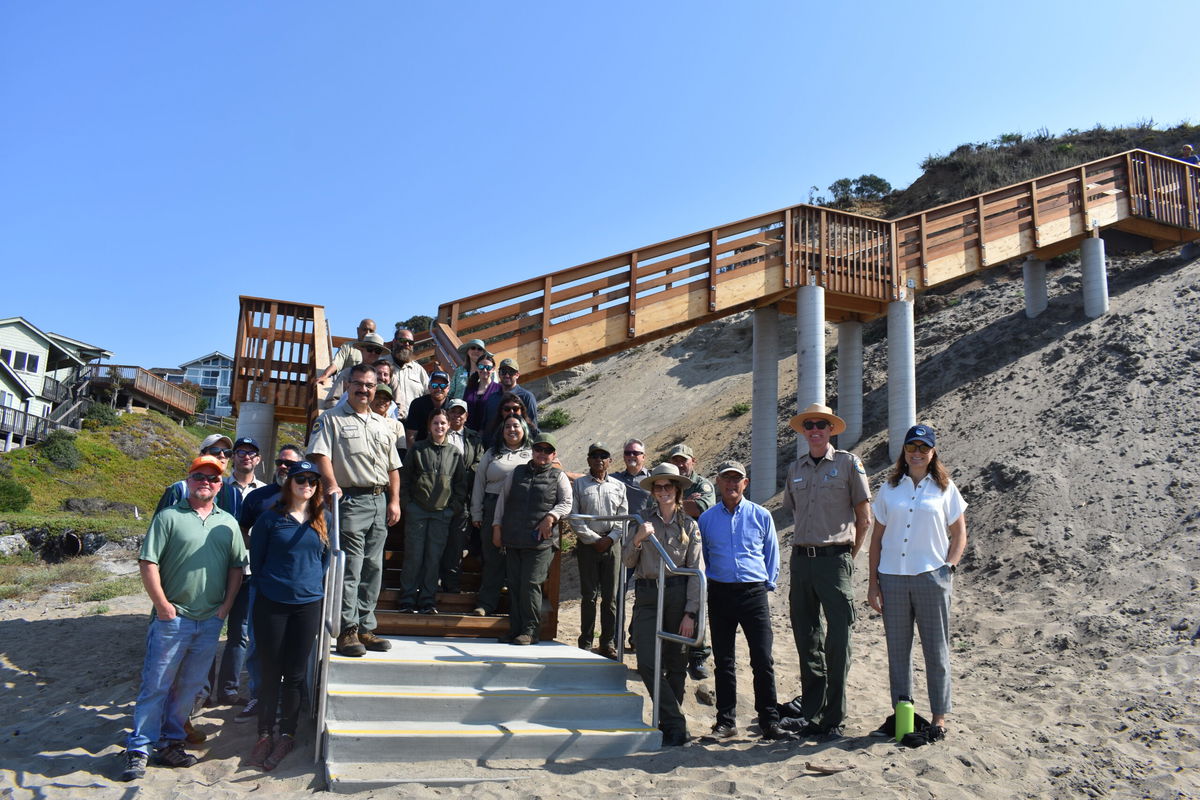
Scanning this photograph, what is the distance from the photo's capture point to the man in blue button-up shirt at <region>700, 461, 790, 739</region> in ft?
18.9

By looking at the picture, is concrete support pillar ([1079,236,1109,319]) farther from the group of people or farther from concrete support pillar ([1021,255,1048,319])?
the group of people

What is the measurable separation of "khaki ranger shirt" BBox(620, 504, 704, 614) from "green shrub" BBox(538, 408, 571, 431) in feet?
83.4

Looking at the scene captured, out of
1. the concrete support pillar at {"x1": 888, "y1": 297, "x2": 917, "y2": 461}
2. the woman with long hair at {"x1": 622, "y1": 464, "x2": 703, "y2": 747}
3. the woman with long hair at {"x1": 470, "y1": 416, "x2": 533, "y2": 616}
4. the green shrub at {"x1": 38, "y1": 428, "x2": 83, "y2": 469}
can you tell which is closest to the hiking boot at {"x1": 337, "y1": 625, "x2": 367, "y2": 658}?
the woman with long hair at {"x1": 470, "y1": 416, "x2": 533, "y2": 616}

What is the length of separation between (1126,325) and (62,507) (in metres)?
29.7

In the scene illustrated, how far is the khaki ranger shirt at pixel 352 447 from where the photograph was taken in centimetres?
585

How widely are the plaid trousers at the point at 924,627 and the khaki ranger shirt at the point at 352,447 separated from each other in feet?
11.6

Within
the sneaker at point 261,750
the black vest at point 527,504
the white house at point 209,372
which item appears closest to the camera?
the sneaker at point 261,750

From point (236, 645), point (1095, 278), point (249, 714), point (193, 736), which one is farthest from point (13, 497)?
point (1095, 278)

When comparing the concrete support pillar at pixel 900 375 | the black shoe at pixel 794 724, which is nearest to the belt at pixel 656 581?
the black shoe at pixel 794 724

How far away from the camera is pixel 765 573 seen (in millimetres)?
5961

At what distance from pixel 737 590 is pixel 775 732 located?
0.94 meters

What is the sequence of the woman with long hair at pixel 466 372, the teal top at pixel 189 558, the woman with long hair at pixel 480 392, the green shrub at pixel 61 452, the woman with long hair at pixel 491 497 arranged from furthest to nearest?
the green shrub at pixel 61 452 → the woman with long hair at pixel 466 372 → the woman with long hair at pixel 480 392 → the woman with long hair at pixel 491 497 → the teal top at pixel 189 558

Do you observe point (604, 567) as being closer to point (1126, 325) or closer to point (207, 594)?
point (207, 594)

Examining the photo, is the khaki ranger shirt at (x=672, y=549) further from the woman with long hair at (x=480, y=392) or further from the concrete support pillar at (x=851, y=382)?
the concrete support pillar at (x=851, y=382)
